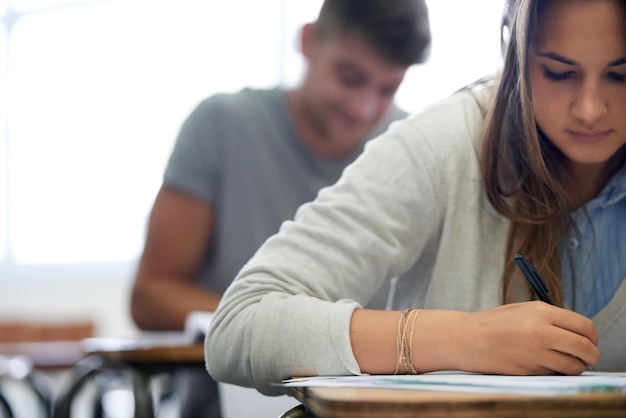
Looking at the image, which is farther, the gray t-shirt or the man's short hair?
the gray t-shirt

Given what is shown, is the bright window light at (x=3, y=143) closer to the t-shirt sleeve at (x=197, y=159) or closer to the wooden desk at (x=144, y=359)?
the t-shirt sleeve at (x=197, y=159)

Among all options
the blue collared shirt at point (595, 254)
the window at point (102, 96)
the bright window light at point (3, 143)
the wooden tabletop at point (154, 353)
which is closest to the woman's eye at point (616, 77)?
the blue collared shirt at point (595, 254)

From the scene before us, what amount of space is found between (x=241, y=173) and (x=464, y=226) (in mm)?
1220

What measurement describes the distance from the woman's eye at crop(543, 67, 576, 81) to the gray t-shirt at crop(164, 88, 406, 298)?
1.23 m

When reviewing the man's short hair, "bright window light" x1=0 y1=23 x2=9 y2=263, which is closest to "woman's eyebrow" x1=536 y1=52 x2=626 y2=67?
the man's short hair

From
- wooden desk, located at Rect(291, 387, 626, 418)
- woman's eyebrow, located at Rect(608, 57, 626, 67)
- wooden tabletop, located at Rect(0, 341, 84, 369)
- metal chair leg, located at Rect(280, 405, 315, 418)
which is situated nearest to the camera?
wooden desk, located at Rect(291, 387, 626, 418)

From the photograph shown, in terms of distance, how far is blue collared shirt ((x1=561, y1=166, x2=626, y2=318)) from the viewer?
3.67ft

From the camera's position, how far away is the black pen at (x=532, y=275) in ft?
3.12

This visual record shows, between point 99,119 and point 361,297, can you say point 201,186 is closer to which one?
point 361,297

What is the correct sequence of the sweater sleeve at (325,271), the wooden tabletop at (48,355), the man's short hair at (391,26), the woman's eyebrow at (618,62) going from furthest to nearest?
the wooden tabletop at (48,355) → the man's short hair at (391,26) → the woman's eyebrow at (618,62) → the sweater sleeve at (325,271)

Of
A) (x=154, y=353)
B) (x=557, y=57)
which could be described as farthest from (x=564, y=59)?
(x=154, y=353)

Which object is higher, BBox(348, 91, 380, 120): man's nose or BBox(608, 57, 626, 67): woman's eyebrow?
BBox(608, 57, 626, 67): woman's eyebrow

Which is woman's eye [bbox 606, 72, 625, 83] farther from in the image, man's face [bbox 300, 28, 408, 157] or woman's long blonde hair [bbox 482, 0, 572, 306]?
man's face [bbox 300, 28, 408, 157]

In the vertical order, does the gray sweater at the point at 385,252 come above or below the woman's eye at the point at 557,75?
below
